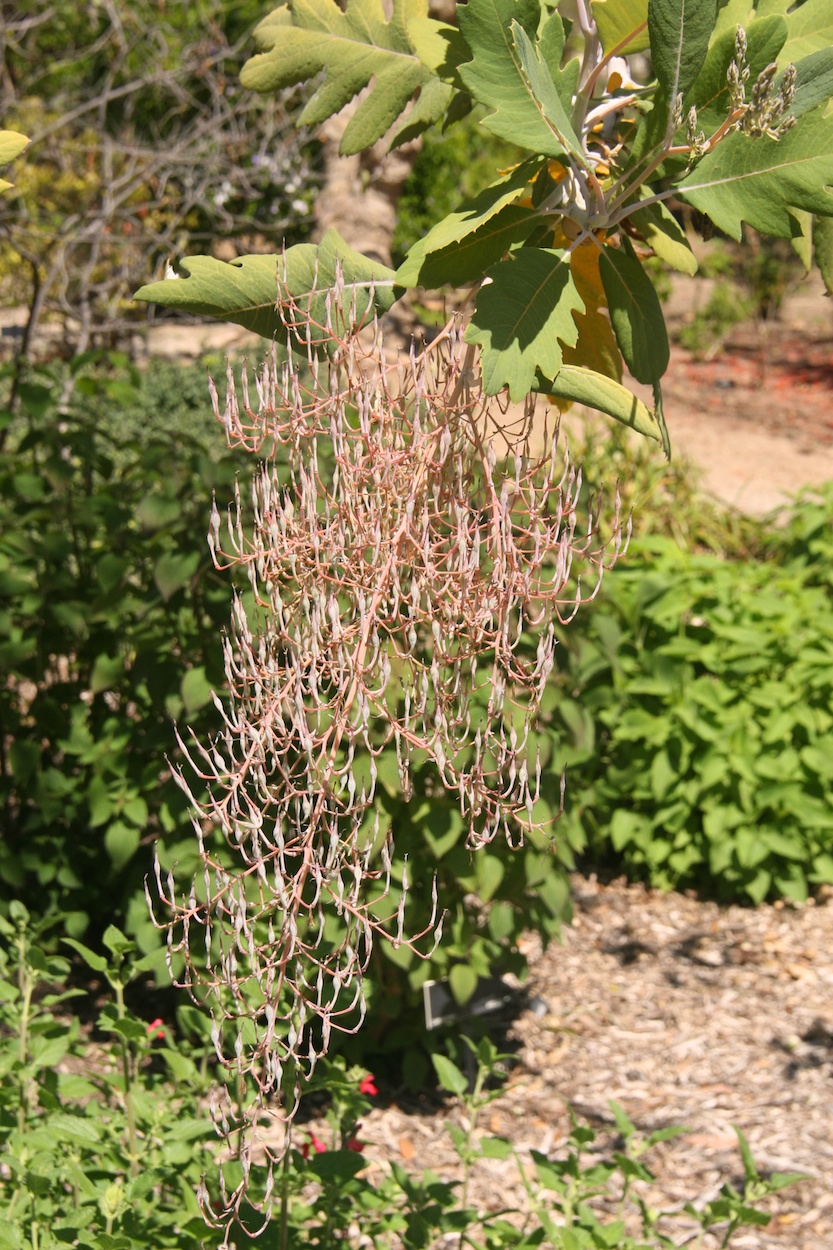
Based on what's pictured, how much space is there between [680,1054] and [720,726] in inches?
42.0

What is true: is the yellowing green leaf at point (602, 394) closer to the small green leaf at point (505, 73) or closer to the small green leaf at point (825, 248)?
the small green leaf at point (505, 73)

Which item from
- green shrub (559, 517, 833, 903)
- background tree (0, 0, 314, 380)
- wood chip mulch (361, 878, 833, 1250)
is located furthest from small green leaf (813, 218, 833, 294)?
background tree (0, 0, 314, 380)

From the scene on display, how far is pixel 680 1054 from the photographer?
3.67 m

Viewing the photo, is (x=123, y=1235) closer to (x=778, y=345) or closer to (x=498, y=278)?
(x=498, y=278)

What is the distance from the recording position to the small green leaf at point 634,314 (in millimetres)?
1146

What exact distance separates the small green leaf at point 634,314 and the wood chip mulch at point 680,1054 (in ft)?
6.78

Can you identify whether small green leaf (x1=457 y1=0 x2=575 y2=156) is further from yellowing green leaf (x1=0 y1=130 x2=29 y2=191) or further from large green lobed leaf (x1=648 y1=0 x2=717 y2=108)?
yellowing green leaf (x1=0 y1=130 x2=29 y2=191)

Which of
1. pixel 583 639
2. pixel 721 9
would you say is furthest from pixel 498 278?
pixel 583 639

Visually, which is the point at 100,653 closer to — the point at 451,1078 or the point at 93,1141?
the point at 93,1141

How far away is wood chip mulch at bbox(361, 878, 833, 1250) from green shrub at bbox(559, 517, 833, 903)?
0.66 ft

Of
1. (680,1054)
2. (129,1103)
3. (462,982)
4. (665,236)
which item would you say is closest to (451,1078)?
(129,1103)

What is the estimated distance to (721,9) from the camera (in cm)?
111

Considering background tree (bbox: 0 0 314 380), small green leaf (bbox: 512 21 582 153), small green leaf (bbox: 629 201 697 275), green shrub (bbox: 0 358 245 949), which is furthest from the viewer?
background tree (bbox: 0 0 314 380)

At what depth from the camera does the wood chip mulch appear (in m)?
3.10
